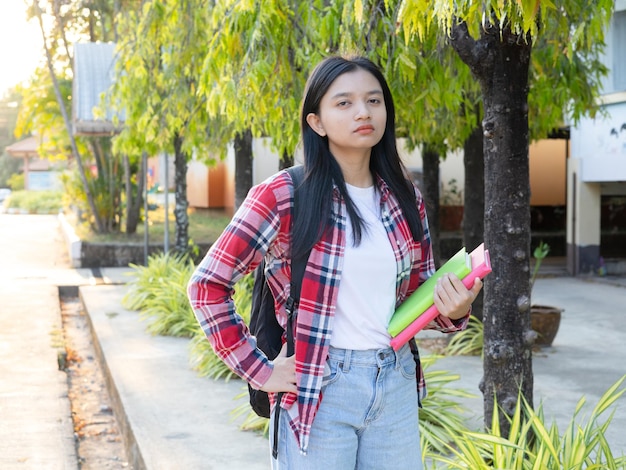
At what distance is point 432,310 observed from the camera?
2615mm

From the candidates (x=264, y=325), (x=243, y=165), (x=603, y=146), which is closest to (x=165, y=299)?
(x=243, y=165)

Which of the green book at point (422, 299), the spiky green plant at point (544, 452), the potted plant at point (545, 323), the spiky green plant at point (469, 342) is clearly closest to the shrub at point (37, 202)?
the spiky green plant at point (469, 342)

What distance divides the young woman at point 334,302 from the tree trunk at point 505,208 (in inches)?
80.9

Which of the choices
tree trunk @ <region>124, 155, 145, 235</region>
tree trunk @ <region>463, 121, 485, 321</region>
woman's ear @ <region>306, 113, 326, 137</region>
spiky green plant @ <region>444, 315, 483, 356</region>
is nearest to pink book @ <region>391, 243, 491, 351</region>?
woman's ear @ <region>306, 113, 326, 137</region>

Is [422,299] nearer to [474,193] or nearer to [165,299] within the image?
[474,193]

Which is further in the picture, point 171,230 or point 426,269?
point 171,230

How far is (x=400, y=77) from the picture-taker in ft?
19.3

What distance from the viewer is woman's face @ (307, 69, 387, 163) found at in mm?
2656

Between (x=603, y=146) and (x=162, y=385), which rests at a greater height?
(x=603, y=146)

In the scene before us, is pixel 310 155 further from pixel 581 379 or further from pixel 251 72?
pixel 581 379

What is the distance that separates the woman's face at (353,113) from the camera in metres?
2.66

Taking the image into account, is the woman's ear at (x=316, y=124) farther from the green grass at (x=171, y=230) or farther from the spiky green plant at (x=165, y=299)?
the green grass at (x=171, y=230)

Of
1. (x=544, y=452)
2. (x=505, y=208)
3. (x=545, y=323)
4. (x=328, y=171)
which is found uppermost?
(x=328, y=171)

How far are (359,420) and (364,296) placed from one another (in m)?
0.35
